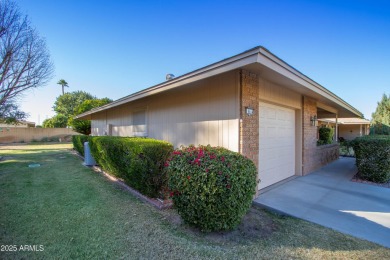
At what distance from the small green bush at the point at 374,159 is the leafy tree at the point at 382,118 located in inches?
684

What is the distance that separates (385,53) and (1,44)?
2072 centimetres

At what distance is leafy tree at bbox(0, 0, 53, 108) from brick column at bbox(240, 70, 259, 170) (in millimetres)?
13813

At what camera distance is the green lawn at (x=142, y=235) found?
2508mm

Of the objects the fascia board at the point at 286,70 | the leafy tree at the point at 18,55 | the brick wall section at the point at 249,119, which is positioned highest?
the leafy tree at the point at 18,55

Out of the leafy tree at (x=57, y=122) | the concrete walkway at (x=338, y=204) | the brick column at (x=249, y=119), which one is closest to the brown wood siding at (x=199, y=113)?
the brick column at (x=249, y=119)

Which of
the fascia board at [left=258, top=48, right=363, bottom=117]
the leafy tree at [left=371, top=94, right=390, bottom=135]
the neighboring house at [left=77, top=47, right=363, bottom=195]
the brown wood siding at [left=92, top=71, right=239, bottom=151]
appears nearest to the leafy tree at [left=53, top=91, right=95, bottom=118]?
the neighboring house at [left=77, top=47, right=363, bottom=195]

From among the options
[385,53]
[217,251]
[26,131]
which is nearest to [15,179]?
[217,251]

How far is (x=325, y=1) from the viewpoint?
6.61 m

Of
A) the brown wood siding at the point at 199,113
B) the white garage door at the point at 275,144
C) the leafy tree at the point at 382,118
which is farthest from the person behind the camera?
the leafy tree at the point at 382,118

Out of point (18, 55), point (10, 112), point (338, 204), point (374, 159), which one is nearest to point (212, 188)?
point (338, 204)

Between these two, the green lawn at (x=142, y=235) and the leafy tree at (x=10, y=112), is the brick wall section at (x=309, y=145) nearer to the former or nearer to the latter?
the green lawn at (x=142, y=235)

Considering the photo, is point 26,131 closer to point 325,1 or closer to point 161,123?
point 161,123

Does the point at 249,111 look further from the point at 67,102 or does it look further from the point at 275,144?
the point at 67,102

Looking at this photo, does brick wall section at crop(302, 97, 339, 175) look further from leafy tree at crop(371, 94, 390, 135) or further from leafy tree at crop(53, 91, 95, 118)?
leafy tree at crop(53, 91, 95, 118)
